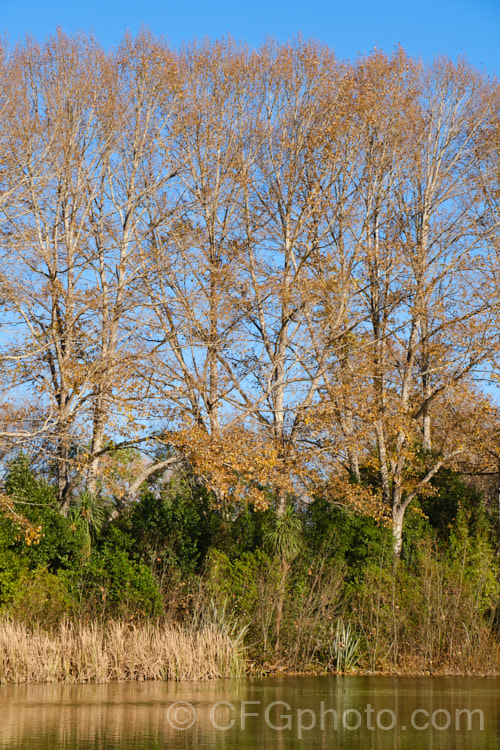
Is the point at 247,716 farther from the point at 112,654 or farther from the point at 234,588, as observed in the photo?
the point at 234,588

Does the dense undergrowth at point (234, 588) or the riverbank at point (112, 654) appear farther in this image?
the dense undergrowth at point (234, 588)

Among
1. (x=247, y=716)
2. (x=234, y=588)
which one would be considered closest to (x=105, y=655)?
(x=234, y=588)

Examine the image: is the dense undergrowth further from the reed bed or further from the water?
the water

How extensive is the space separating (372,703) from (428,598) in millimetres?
7067

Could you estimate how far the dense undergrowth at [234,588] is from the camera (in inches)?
747

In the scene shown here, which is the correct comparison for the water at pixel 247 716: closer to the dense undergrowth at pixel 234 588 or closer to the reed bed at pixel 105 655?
the reed bed at pixel 105 655

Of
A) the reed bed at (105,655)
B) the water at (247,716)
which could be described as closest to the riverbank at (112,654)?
the reed bed at (105,655)

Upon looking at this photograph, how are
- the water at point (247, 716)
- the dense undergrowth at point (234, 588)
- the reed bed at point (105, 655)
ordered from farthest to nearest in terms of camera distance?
the dense undergrowth at point (234, 588), the reed bed at point (105, 655), the water at point (247, 716)

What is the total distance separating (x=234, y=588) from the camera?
21.3 meters

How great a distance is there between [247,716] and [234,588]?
8.70 metres

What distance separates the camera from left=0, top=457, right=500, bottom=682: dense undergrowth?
62.2 ft

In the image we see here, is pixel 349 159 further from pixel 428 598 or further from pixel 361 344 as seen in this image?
pixel 428 598

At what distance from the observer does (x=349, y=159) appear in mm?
26438

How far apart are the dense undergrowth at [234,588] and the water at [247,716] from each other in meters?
2.15
